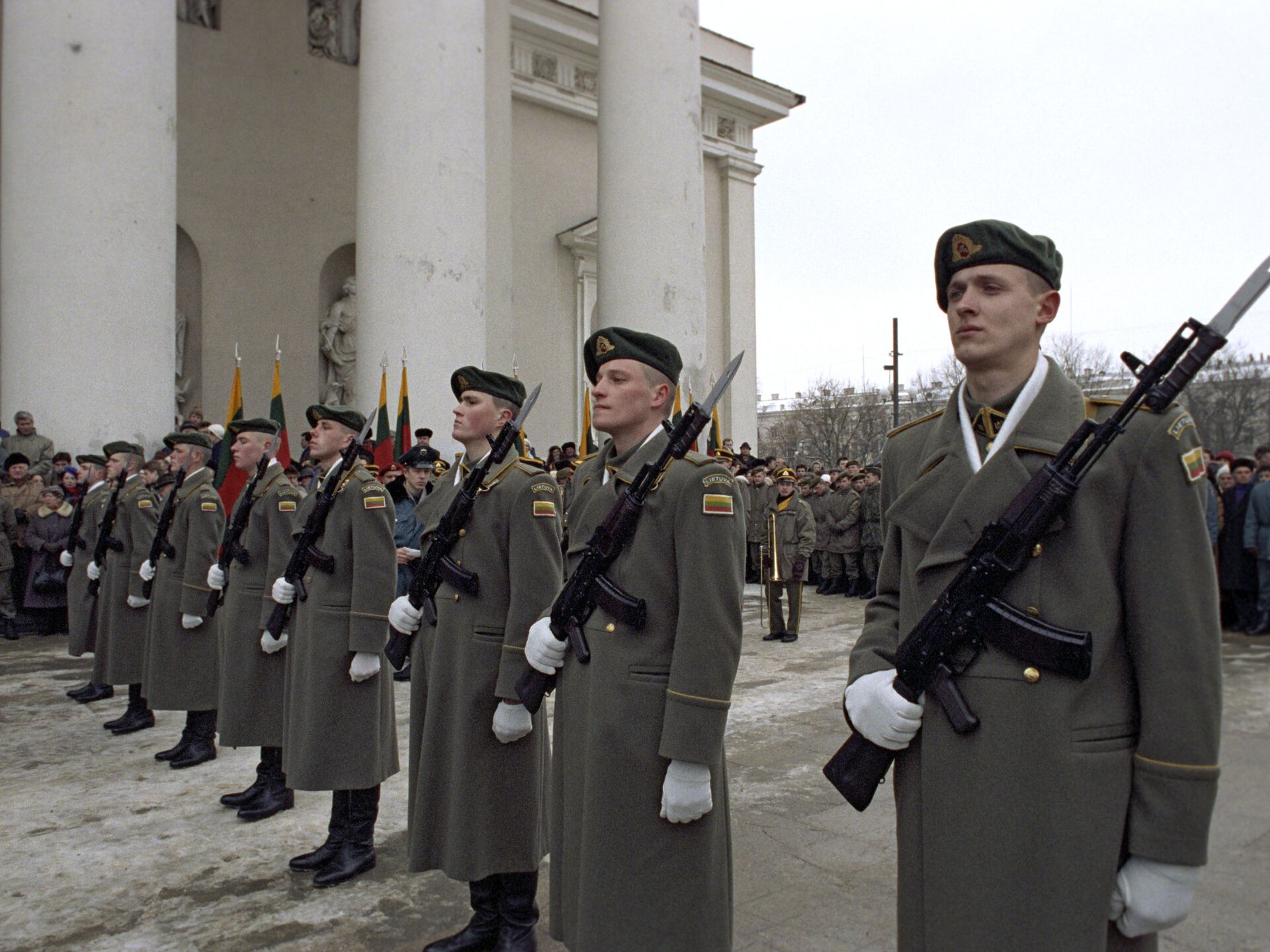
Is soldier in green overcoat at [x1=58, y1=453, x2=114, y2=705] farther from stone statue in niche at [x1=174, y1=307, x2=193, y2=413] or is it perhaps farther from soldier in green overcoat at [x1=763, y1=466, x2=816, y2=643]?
stone statue in niche at [x1=174, y1=307, x2=193, y2=413]

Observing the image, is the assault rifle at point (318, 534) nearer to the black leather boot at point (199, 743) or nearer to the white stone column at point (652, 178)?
the black leather boot at point (199, 743)

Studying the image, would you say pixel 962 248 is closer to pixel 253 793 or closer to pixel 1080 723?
pixel 1080 723

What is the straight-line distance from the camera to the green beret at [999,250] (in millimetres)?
2088

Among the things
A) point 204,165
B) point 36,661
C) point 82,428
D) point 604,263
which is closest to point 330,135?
point 204,165

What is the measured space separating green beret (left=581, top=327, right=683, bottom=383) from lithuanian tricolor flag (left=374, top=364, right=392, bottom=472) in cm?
718

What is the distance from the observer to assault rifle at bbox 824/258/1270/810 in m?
1.84

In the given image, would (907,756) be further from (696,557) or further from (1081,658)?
(696,557)

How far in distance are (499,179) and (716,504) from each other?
53.5 feet

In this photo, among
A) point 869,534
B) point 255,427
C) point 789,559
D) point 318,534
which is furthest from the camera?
point 869,534

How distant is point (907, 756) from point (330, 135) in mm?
18572

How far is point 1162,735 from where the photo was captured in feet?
5.89

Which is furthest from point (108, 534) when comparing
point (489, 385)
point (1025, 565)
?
point (1025, 565)

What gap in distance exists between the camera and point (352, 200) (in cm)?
1836

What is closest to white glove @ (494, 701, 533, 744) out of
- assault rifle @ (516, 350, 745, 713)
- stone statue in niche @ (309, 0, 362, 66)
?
assault rifle @ (516, 350, 745, 713)
